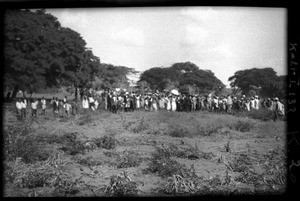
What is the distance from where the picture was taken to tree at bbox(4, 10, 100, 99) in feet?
23.6

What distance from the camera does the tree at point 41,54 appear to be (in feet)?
23.6

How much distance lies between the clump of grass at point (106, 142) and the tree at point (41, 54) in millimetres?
2102

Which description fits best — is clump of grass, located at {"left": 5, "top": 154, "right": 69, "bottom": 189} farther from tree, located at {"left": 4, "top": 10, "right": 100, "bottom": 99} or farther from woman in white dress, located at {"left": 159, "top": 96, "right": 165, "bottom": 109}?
woman in white dress, located at {"left": 159, "top": 96, "right": 165, "bottom": 109}

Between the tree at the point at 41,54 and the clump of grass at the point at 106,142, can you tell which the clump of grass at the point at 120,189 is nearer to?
the clump of grass at the point at 106,142

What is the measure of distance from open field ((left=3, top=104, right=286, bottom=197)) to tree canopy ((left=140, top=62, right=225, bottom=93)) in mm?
937

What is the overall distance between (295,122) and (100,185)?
188 inches

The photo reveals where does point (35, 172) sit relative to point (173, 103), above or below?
below

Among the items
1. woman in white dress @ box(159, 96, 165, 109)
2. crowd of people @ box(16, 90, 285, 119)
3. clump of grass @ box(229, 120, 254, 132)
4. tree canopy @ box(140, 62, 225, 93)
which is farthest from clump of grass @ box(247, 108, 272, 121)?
woman in white dress @ box(159, 96, 165, 109)

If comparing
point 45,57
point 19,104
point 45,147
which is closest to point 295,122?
point 45,147

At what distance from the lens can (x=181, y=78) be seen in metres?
8.10

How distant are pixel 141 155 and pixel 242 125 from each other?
3238 millimetres

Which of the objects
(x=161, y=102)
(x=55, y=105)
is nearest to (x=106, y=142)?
(x=161, y=102)

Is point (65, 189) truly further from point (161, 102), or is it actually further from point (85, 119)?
point (161, 102)

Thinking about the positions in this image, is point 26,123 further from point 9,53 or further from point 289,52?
point 289,52
